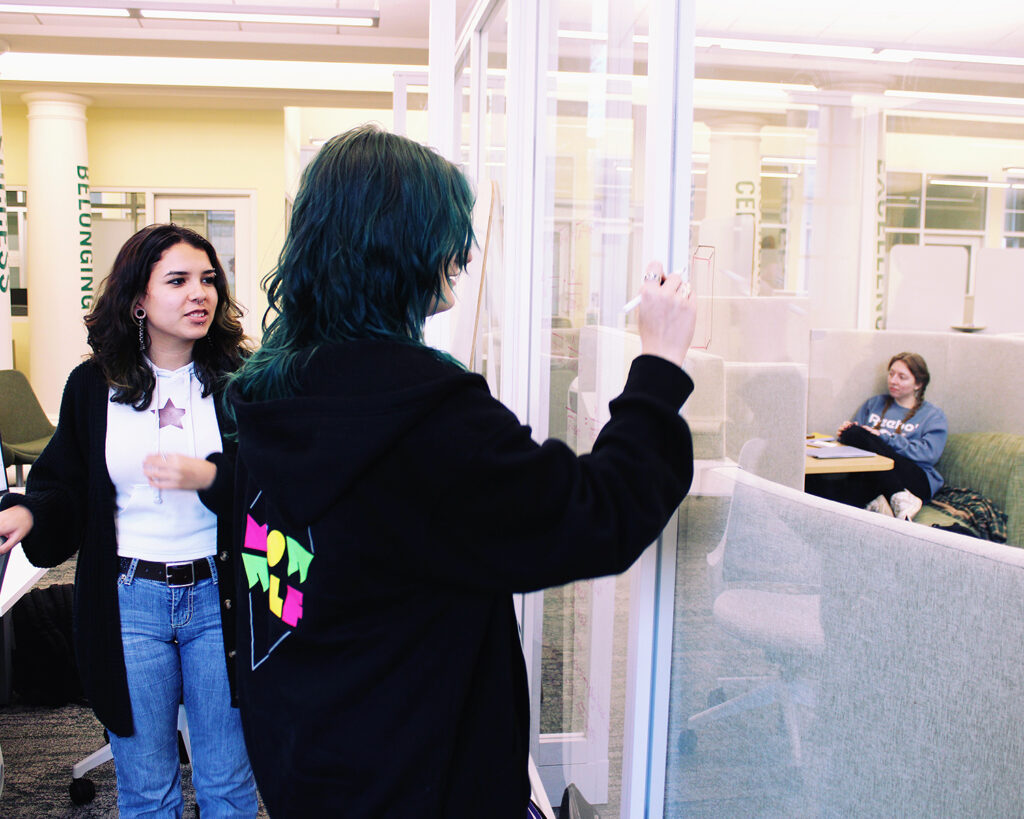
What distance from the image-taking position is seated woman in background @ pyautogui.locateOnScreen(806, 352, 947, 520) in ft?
3.84

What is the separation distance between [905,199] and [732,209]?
4.32m

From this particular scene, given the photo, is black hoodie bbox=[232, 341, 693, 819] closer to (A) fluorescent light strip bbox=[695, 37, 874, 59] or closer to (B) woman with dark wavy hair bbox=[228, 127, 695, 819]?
(B) woman with dark wavy hair bbox=[228, 127, 695, 819]

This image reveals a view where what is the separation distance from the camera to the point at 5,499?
1764mm

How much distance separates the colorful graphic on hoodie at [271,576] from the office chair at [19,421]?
5263mm

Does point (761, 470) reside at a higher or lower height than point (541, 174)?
lower

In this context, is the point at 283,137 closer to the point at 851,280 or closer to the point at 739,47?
the point at 851,280

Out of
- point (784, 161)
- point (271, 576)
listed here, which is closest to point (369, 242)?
point (271, 576)

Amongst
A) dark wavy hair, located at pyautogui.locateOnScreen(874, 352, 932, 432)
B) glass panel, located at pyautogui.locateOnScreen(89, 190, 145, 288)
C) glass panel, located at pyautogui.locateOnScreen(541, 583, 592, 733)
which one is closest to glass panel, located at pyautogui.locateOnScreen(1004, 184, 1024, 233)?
dark wavy hair, located at pyautogui.locateOnScreen(874, 352, 932, 432)

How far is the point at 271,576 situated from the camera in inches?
42.3

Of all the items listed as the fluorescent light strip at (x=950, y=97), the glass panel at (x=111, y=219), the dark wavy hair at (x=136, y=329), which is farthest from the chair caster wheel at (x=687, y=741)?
the glass panel at (x=111, y=219)

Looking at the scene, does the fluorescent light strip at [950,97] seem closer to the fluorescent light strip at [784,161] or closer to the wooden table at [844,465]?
the fluorescent light strip at [784,161]

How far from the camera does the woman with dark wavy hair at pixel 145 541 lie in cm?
175

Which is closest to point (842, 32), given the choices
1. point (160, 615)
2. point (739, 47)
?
point (739, 47)

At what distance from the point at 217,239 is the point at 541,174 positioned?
8.29 metres
